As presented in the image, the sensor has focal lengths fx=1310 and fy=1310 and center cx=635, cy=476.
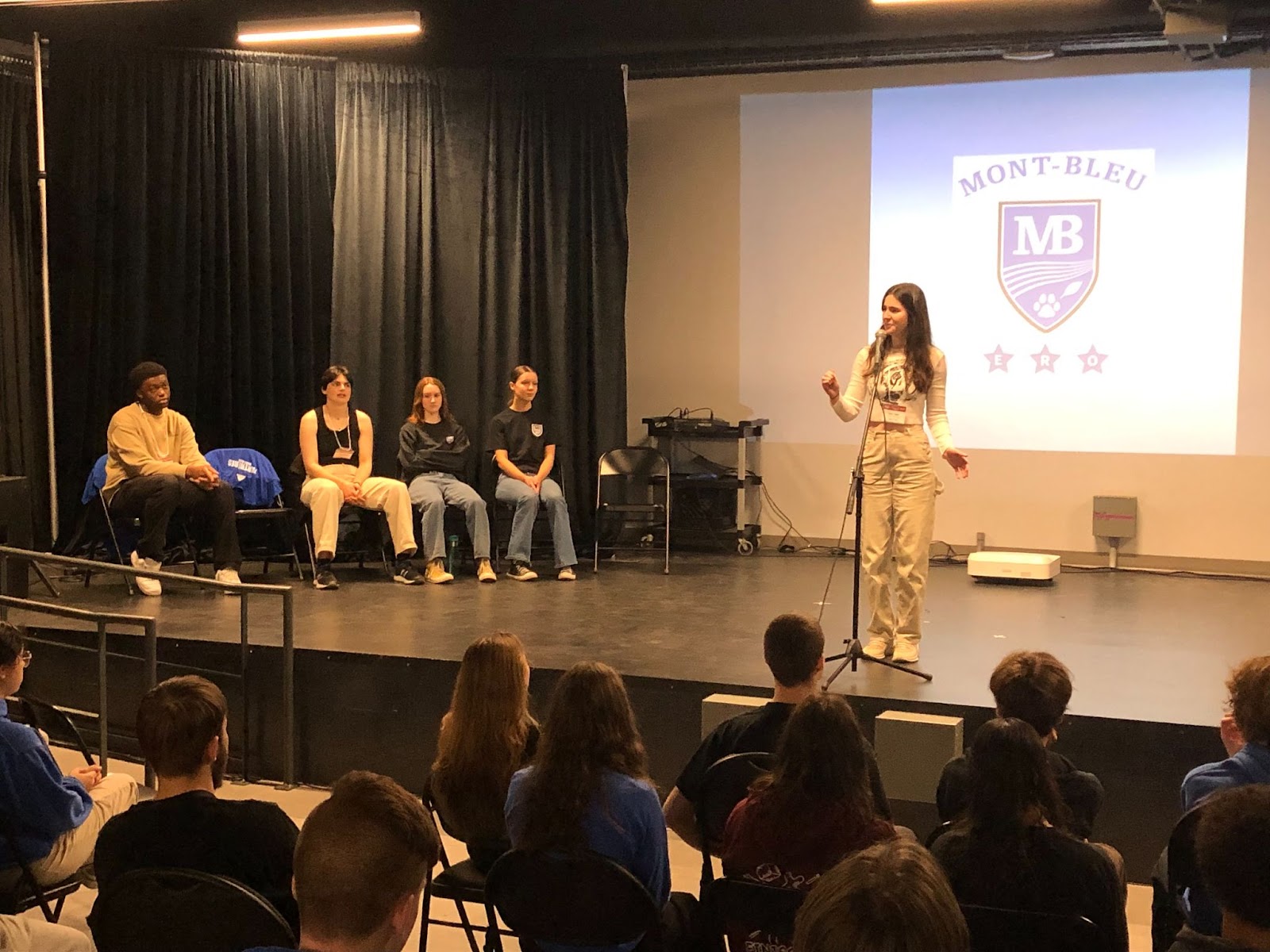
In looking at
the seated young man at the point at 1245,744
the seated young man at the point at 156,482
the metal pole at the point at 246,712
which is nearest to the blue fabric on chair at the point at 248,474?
the seated young man at the point at 156,482

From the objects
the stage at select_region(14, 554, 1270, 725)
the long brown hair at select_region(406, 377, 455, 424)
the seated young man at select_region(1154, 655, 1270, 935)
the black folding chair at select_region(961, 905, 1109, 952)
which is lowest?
the stage at select_region(14, 554, 1270, 725)

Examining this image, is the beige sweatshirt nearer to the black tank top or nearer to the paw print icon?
the black tank top

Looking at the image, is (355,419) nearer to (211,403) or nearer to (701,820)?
(211,403)

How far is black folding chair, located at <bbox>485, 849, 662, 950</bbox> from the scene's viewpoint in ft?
7.02

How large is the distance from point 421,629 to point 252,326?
9.45 feet

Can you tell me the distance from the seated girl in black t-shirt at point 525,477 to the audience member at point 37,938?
4.40 m

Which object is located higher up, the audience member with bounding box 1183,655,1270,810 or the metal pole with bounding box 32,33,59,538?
the metal pole with bounding box 32,33,59,538

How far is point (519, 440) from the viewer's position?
6762 mm

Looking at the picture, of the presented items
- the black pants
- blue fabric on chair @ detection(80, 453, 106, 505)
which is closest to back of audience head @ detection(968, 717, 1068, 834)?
the black pants

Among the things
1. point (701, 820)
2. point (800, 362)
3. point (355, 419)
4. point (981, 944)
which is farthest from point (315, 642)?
point (800, 362)

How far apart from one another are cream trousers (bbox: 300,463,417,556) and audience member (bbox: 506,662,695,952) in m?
3.94

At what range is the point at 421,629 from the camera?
514cm

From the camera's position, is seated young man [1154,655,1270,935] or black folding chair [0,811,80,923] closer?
seated young man [1154,655,1270,935]

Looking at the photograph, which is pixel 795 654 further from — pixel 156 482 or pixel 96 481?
pixel 96 481
